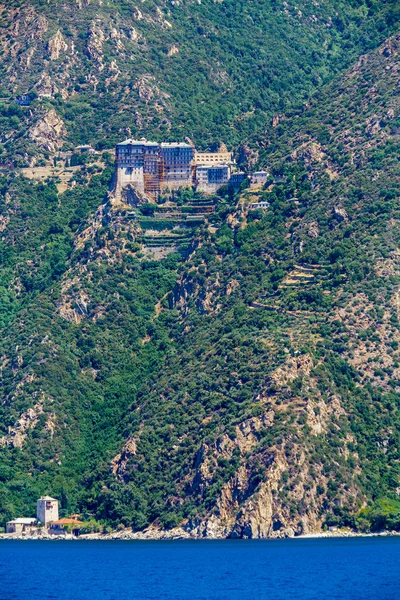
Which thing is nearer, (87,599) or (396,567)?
(87,599)

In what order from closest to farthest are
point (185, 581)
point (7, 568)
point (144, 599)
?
point (144, 599), point (185, 581), point (7, 568)

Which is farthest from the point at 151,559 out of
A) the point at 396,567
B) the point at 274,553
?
the point at 396,567

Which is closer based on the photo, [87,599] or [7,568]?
[87,599]

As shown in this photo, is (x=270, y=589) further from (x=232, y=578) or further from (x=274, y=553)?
(x=274, y=553)

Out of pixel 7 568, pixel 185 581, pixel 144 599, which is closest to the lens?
pixel 144 599

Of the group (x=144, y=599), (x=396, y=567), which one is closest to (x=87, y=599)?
(x=144, y=599)

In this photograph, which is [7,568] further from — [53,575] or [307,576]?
[307,576]
